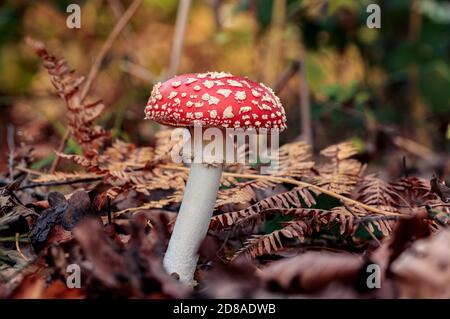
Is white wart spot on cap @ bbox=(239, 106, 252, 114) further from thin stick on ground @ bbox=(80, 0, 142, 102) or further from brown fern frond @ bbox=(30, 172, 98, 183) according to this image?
thin stick on ground @ bbox=(80, 0, 142, 102)

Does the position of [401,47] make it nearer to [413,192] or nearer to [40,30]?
[413,192]

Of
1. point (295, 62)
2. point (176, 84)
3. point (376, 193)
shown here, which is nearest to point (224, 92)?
point (176, 84)

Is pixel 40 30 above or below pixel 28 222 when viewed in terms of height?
above

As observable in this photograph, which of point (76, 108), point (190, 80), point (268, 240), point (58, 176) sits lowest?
point (268, 240)

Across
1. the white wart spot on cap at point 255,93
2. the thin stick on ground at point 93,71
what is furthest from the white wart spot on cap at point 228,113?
the thin stick on ground at point 93,71

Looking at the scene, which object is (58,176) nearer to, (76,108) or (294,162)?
(76,108)
